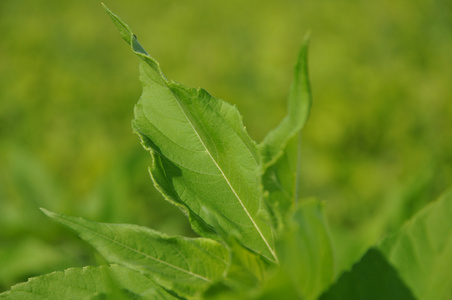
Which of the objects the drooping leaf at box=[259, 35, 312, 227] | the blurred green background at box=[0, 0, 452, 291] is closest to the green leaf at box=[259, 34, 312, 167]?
the drooping leaf at box=[259, 35, 312, 227]

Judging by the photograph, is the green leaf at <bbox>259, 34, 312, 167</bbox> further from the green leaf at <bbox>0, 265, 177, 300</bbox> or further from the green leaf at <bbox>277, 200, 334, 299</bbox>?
the green leaf at <bbox>0, 265, 177, 300</bbox>

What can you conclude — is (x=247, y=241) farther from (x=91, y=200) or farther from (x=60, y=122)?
(x=60, y=122)

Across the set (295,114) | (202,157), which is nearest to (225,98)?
(202,157)

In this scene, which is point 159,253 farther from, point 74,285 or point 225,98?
point 225,98

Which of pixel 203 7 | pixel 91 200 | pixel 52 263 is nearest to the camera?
pixel 52 263

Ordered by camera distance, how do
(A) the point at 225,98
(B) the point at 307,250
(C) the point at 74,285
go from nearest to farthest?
(B) the point at 307,250 → (C) the point at 74,285 → (A) the point at 225,98

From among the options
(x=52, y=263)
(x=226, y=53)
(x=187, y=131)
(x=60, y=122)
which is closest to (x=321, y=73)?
(x=226, y=53)

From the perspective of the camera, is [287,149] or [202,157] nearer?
[287,149]
